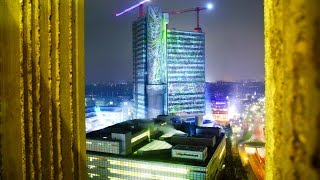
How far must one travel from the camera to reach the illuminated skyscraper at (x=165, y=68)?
232 feet

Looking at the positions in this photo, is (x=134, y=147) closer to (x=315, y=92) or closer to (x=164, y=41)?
(x=164, y=41)

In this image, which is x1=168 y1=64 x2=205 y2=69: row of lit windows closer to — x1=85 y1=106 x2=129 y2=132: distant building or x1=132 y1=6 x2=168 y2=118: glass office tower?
x1=132 y1=6 x2=168 y2=118: glass office tower

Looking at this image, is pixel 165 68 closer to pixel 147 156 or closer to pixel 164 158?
pixel 147 156

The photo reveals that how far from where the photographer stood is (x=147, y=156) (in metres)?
38.8

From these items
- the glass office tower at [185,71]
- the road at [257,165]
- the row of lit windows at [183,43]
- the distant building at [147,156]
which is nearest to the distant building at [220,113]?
the glass office tower at [185,71]

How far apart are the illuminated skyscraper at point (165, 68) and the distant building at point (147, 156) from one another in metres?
29.4

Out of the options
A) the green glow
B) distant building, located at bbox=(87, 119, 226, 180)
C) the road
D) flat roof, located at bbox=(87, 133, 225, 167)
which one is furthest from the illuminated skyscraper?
flat roof, located at bbox=(87, 133, 225, 167)

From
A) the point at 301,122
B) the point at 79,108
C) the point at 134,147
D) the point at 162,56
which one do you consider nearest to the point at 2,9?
the point at 79,108

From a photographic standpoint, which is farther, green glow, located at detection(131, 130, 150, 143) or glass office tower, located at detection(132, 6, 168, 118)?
glass office tower, located at detection(132, 6, 168, 118)

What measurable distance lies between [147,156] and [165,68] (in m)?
39.0

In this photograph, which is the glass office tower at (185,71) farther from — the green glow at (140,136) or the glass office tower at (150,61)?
the green glow at (140,136)

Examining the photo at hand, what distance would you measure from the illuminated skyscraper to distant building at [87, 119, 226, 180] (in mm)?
29376

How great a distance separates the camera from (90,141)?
132 ft

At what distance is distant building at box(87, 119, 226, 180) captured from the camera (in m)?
35.3
